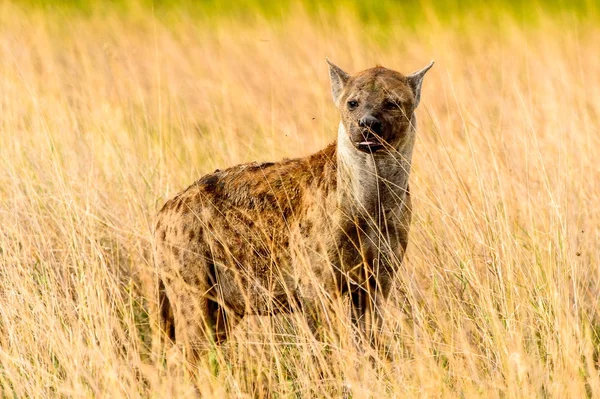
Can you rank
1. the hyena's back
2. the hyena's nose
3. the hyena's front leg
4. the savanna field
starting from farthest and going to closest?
the hyena's back → the hyena's front leg → the hyena's nose → the savanna field

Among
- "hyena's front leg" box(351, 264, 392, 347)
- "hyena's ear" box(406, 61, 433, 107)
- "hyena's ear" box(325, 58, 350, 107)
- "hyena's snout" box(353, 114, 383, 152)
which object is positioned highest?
"hyena's ear" box(325, 58, 350, 107)

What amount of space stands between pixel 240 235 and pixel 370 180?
74cm

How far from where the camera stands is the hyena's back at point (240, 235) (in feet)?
16.7

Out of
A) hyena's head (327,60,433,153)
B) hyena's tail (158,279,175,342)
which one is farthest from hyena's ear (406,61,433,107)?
hyena's tail (158,279,175,342)

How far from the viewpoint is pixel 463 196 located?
5.43 metres

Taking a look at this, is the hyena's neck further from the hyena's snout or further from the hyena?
the hyena's snout

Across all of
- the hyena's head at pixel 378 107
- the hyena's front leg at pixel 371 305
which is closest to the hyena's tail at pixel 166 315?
the hyena's front leg at pixel 371 305

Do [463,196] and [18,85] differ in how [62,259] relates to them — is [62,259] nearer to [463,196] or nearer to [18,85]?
[463,196]

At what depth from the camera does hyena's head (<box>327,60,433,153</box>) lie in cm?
470

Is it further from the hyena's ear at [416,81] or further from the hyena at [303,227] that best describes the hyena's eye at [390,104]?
the hyena's ear at [416,81]

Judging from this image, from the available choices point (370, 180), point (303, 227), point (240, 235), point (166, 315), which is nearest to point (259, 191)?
point (240, 235)

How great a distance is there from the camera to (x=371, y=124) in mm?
4648

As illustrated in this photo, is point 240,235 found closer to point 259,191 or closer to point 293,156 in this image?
point 259,191

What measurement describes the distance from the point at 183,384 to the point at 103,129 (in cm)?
347
